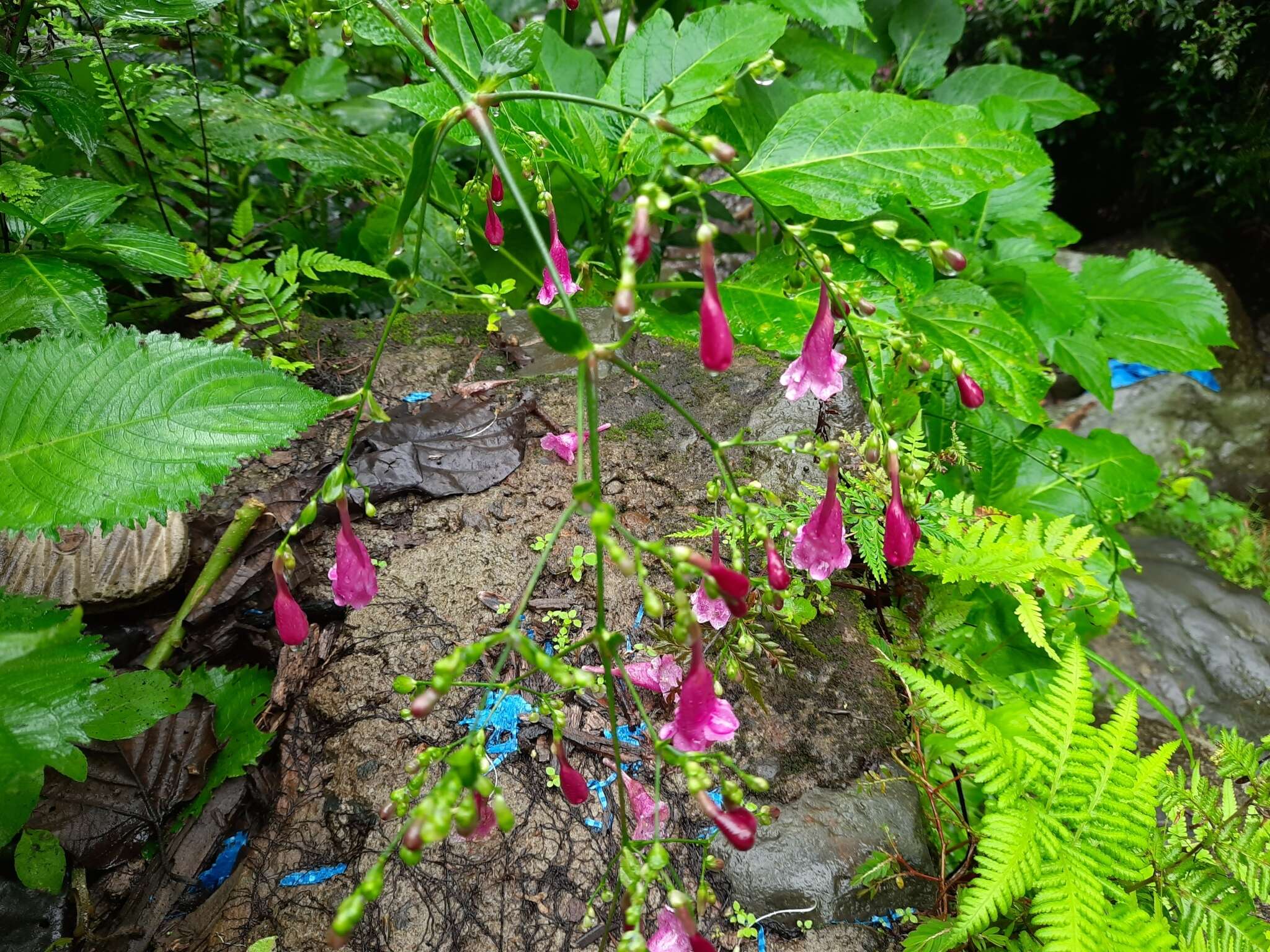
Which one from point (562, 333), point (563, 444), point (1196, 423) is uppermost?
point (562, 333)

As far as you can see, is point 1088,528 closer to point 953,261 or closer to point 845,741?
point 845,741

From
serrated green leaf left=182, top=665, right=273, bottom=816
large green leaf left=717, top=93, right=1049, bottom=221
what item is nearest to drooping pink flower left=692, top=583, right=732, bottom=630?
serrated green leaf left=182, top=665, right=273, bottom=816

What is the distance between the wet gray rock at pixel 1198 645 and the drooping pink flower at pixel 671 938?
2.88 meters

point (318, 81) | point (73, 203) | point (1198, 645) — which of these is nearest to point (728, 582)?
point (73, 203)

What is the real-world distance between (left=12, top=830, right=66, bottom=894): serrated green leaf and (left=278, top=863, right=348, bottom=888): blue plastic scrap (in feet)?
1.22

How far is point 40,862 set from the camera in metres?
1.22

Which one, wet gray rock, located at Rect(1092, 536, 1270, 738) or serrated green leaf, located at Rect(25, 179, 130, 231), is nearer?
serrated green leaf, located at Rect(25, 179, 130, 231)

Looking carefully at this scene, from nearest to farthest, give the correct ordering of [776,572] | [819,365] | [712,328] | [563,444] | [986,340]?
[712,328], [776,572], [819,365], [563,444], [986,340]

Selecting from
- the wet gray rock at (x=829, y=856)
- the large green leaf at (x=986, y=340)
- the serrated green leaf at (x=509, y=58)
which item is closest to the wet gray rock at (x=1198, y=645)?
the large green leaf at (x=986, y=340)

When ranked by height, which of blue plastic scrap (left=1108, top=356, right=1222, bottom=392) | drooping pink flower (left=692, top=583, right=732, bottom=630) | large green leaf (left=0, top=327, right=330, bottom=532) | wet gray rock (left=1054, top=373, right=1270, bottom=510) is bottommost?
wet gray rock (left=1054, top=373, right=1270, bottom=510)

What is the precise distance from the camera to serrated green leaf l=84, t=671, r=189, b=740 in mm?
1194

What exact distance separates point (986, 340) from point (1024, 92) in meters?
1.37

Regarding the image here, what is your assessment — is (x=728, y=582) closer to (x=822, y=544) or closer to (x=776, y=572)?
(x=776, y=572)

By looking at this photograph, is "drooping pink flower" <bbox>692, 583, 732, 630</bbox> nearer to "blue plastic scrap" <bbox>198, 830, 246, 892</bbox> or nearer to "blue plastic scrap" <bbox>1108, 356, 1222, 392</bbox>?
"blue plastic scrap" <bbox>198, 830, 246, 892</bbox>
